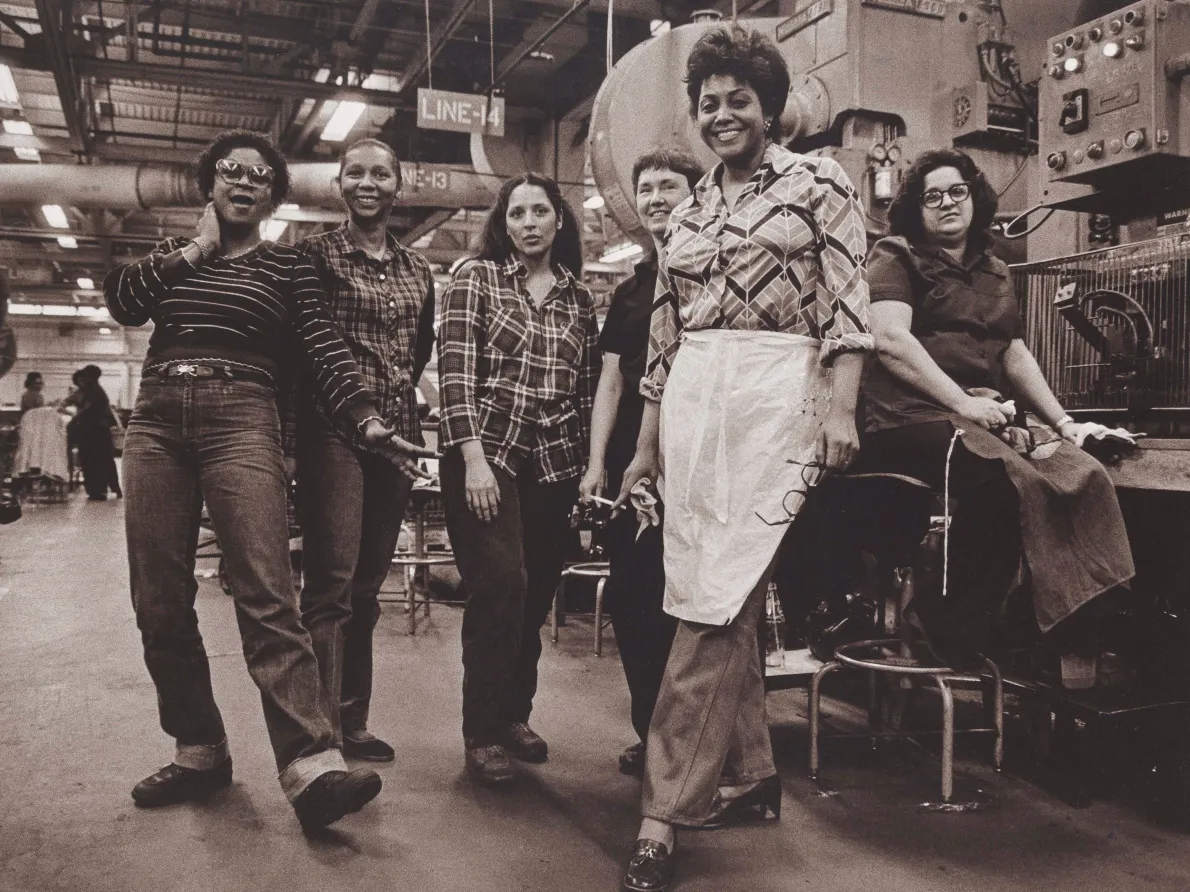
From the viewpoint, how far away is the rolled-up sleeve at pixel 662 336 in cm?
203

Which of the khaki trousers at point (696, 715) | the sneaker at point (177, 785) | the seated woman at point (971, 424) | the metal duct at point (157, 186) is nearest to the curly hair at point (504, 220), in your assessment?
the seated woman at point (971, 424)

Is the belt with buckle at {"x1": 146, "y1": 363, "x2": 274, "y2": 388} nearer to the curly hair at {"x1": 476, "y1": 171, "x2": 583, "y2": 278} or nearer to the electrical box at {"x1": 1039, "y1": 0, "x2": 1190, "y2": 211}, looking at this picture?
the curly hair at {"x1": 476, "y1": 171, "x2": 583, "y2": 278}

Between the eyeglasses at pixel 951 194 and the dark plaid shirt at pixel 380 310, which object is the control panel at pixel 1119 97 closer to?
the eyeglasses at pixel 951 194

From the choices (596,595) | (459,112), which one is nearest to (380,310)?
(596,595)

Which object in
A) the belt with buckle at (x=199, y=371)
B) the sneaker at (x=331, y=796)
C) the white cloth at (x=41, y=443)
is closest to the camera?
the sneaker at (x=331, y=796)

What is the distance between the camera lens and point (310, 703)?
2.06 metres

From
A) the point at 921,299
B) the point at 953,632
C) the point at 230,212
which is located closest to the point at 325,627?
the point at 230,212

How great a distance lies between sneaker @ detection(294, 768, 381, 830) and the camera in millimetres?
1965

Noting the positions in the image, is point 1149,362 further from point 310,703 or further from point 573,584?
point 573,584

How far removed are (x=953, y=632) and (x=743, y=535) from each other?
0.66 meters

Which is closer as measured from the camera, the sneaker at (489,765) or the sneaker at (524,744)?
the sneaker at (489,765)

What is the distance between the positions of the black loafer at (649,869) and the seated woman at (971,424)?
30.7 inches

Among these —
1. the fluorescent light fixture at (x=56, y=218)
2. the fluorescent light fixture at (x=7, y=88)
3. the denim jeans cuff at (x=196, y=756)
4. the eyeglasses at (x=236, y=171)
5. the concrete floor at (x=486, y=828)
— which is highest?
the fluorescent light fixture at (x=7, y=88)

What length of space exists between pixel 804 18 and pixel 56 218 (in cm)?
1233
